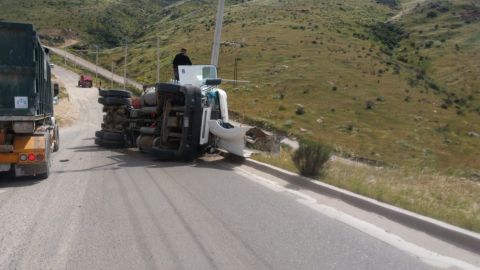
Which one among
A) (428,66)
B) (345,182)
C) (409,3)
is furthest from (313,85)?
(409,3)

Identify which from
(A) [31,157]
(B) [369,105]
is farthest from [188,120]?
(B) [369,105]

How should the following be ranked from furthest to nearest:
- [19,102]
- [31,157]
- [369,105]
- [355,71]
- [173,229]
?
1. [355,71]
2. [369,105]
3. [31,157]
4. [19,102]
5. [173,229]

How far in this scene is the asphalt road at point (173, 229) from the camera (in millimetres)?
6215

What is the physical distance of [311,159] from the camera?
11.8m

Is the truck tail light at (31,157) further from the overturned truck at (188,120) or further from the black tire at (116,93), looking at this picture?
the black tire at (116,93)

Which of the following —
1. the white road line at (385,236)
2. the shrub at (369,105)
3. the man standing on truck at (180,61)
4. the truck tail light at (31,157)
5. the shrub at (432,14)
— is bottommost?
the shrub at (369,105)

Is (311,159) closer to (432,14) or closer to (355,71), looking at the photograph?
(355,71)

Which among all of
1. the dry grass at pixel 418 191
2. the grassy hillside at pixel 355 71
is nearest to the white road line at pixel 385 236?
the dry grass at pixel 418 191

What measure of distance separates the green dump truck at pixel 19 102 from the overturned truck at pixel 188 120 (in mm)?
4292

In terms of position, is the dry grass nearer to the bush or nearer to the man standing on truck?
the bush

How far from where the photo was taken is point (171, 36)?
117 metres

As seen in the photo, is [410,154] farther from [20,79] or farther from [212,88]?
[20,79]

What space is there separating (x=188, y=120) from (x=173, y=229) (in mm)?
7347

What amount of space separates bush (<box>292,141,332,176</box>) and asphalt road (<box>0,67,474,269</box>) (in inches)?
42.6
